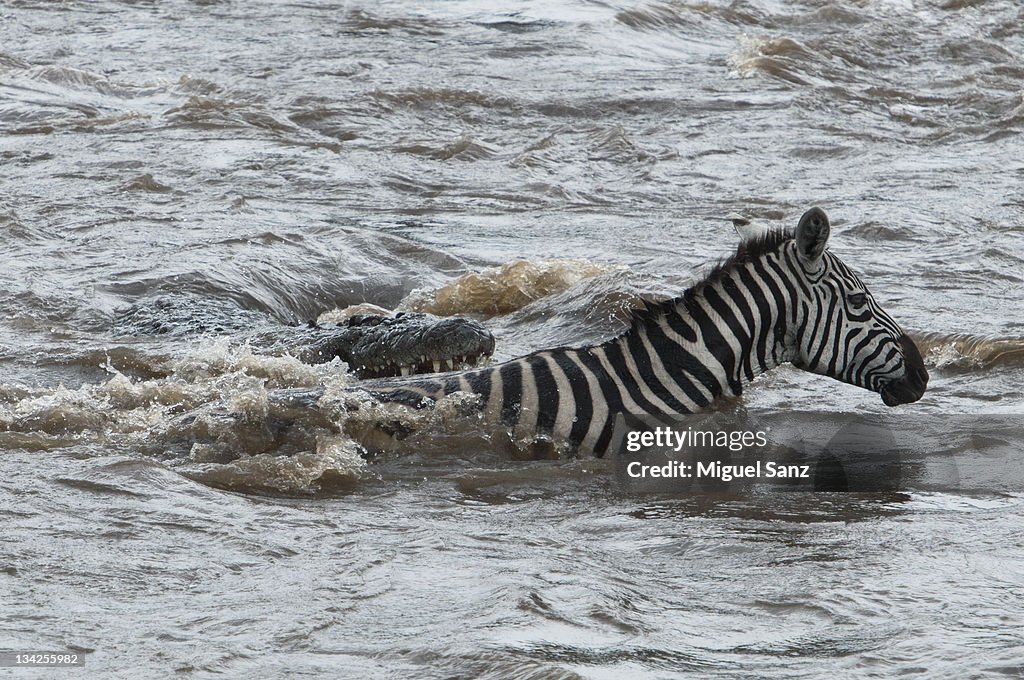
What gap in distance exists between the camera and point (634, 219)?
11.4 m

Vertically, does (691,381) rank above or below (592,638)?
above

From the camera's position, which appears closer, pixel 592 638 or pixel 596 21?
pixel 592 638

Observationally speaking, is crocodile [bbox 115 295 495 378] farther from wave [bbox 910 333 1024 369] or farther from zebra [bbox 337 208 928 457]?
wave [bbox 910 333 1024 369]

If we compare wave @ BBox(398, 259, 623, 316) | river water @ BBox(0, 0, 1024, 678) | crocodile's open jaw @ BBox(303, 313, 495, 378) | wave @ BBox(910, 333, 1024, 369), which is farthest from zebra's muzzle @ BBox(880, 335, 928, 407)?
wave @ BBox(398, 259, 623, 316)

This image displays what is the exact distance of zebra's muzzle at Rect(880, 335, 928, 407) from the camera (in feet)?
19.4

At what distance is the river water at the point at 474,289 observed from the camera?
437 cm

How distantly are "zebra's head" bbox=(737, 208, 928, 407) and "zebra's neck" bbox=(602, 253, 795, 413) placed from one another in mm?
64

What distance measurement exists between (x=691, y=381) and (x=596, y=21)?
13680mm

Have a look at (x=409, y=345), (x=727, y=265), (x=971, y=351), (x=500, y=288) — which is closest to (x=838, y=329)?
(x=727, y=265)

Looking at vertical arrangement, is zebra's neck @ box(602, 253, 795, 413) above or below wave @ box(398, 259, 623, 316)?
above

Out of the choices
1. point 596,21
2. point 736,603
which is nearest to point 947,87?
point 596,21

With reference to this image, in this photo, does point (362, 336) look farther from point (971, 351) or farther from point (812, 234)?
point (971, 351)

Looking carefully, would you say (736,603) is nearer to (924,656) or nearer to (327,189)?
(924,656)

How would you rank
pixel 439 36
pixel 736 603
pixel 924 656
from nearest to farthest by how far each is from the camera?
pixel 924 656, pixel 736 603, pixel 439 36
